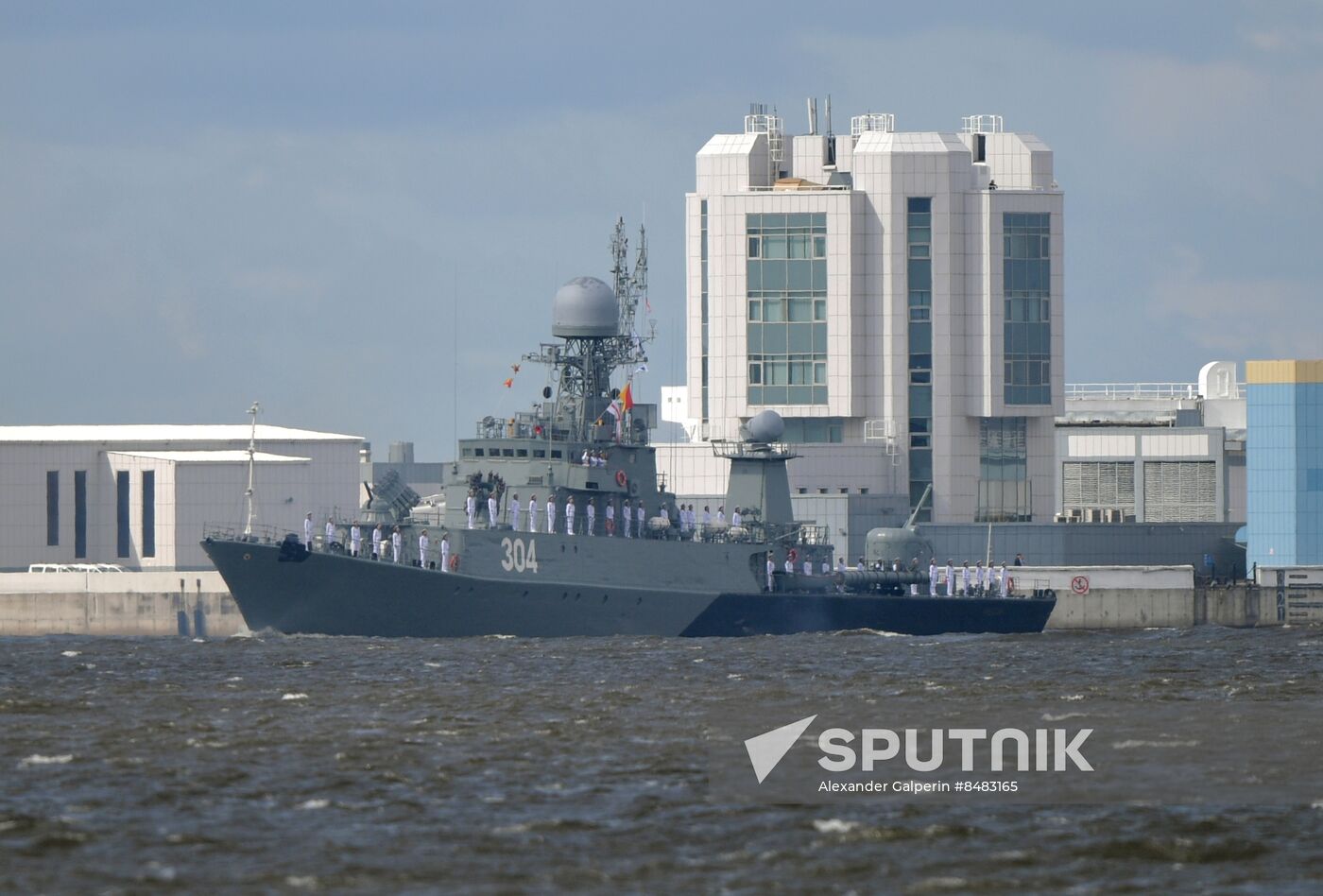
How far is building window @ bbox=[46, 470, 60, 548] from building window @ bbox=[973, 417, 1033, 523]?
38164mm

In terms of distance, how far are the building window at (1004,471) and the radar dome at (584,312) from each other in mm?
33819

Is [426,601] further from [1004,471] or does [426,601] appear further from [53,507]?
[1004,471]

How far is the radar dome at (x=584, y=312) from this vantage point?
61750 millimetres

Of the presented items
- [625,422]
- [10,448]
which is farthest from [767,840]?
[10,448]

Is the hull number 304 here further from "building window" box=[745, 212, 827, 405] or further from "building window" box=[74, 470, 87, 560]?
"building window" box=[745, 212, 827, 405]

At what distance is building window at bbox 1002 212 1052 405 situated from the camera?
302 ft

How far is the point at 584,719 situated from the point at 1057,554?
5272 centimetres

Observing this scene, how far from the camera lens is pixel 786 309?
298 feet

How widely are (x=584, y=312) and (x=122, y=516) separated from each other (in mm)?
30473

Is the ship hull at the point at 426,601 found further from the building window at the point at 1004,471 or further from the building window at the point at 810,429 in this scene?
the building window at the point at 1004,471

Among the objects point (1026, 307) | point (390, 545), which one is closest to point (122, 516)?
point (390, 545)

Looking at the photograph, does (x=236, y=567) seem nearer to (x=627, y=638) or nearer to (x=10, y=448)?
(x=627, y=638)

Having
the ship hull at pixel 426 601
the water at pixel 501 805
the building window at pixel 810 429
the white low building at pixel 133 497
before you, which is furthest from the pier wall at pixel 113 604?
the water at pixel 501 805

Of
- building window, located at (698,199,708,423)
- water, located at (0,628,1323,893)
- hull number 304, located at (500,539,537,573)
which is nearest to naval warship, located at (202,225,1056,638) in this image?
hull number 304, located at (500,539,537,573)
